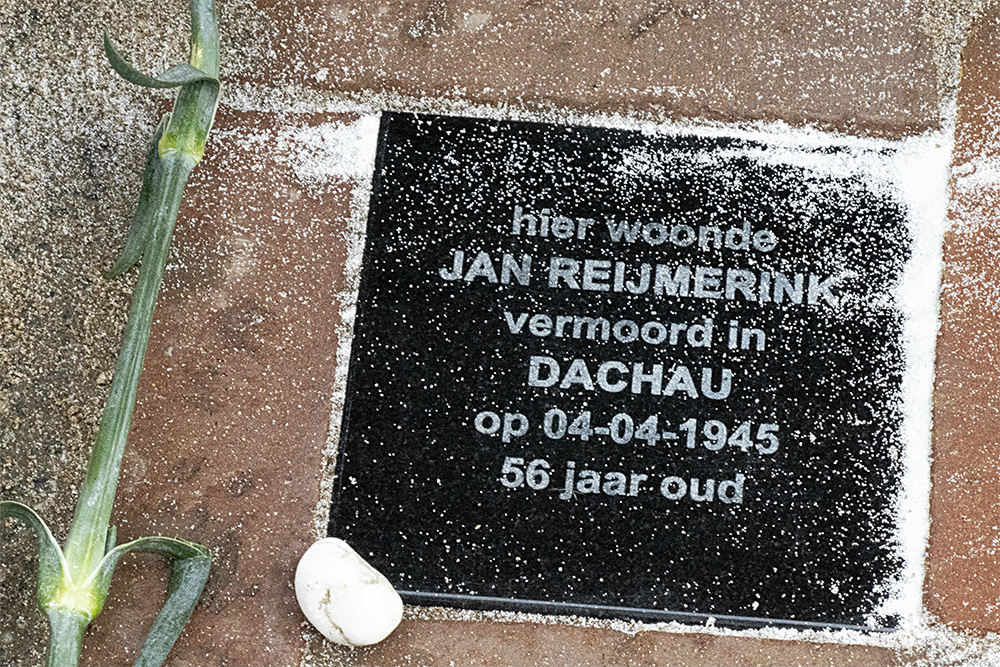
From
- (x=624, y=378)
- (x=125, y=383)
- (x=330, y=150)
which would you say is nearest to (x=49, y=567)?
(x=125, y=383)

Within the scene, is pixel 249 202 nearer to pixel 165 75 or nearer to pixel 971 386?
pixel 165 75

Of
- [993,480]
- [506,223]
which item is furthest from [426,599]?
[993,480]

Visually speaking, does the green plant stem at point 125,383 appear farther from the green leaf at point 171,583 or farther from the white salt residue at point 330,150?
the white salt residue at point 330,150

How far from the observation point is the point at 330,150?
1.10 meters

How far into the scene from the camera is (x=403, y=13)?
1110 millimetres

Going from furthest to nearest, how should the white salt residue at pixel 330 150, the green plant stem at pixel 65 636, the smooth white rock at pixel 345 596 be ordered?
the white salt residue at pixel 330 150 < the smooth white rock at pixel 345 596 < the green plant stem at pixel 65 636

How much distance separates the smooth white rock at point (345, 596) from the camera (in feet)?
3.23

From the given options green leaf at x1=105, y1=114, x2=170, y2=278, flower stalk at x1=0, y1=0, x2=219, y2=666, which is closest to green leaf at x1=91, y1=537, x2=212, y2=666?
flower stalk at x1=0, y1=0, x2=219, y2=666

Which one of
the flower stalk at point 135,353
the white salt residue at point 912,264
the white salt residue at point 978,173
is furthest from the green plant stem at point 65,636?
the white salt residue at point 978,173

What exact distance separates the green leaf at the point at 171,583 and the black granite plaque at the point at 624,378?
0.18 meters

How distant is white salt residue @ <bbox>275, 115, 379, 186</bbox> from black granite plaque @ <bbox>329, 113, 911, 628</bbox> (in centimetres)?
3

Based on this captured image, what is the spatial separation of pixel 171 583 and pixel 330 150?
59cm

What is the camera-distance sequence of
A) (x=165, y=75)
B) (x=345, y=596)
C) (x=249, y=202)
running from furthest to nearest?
(x=249, y=202) < (x=345, y=596) < (x=165, y=75)

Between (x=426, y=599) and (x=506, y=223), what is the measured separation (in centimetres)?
50
